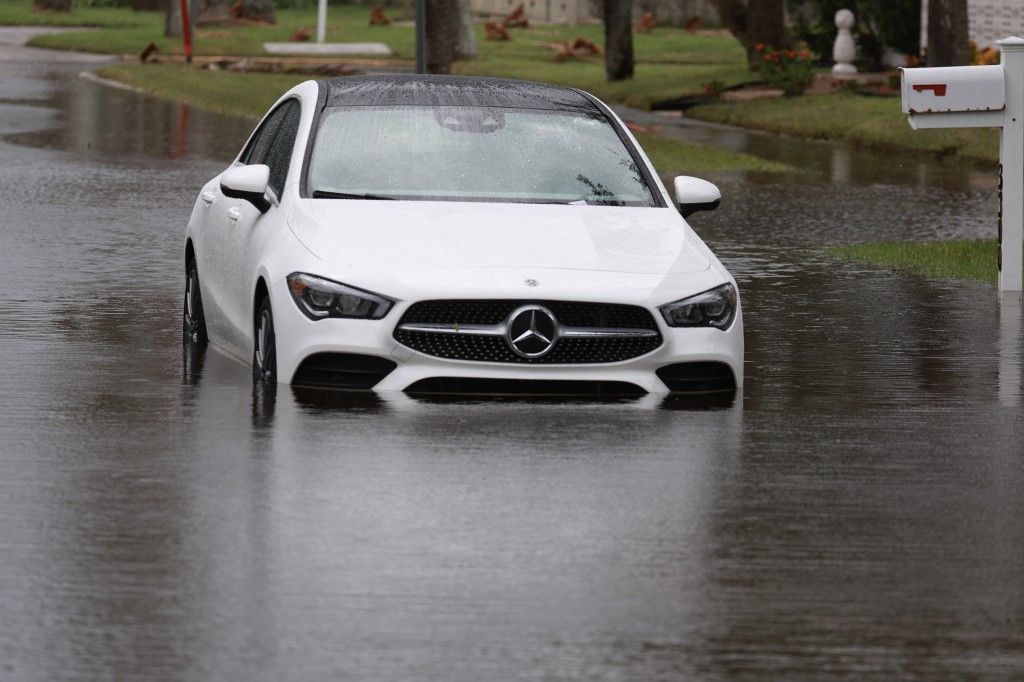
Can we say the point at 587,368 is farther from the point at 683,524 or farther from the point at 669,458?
the point at 683,524

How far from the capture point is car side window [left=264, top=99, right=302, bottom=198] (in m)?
10.4

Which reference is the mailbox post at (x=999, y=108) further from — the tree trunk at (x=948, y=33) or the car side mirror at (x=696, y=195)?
the tree trunk at (x=948, y=33)

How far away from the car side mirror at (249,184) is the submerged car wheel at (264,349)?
0.56 metres

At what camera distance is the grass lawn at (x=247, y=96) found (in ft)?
84.9

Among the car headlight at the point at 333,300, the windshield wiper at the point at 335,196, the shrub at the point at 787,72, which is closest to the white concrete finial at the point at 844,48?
the shrub at the point at 787,72

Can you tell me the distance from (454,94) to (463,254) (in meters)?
1.87

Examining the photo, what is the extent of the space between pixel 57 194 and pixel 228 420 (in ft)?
38.7

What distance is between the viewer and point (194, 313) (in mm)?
11656

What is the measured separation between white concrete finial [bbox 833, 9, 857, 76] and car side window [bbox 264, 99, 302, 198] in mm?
27011

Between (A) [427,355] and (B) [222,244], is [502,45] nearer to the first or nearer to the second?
(B) [222,244]

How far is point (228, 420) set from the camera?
30.1 feet

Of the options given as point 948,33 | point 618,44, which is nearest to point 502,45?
point 618,44

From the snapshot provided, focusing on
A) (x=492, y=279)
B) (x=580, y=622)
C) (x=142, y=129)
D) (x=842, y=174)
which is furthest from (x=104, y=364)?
(x=142, y=129)

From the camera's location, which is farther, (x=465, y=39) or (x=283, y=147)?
(x=465, y=39)
